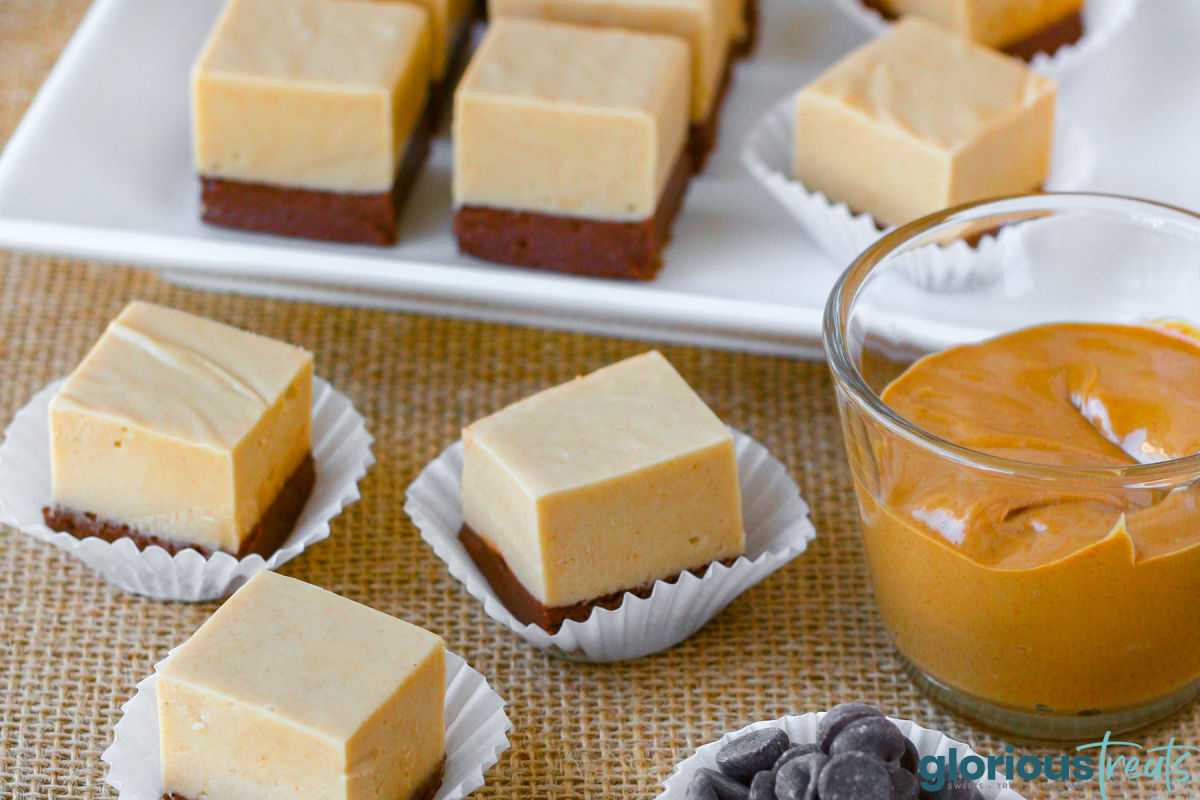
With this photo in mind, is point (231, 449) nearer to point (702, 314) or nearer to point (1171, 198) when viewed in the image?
point (702, 314)

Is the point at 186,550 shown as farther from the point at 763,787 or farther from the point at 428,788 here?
the point at 763,787

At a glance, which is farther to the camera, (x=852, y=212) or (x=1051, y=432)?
(x=852, y=212)

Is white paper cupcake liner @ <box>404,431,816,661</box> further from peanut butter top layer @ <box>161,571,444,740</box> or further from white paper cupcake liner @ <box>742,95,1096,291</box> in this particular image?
white paper cupcake liner @ <box>742,95,1096,291</box>

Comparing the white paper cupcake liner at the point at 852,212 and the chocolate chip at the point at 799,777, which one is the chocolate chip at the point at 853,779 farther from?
the white paper cupcake liner at the point at 852,212

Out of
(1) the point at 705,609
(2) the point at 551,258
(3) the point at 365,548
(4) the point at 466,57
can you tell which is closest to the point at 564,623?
(1) the point at 705,609

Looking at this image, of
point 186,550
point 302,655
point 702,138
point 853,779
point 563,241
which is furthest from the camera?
point 702,138

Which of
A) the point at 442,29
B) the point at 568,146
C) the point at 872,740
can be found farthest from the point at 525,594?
the point at 442,29

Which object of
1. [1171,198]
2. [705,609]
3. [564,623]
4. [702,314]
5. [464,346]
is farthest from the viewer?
[1171,198]
